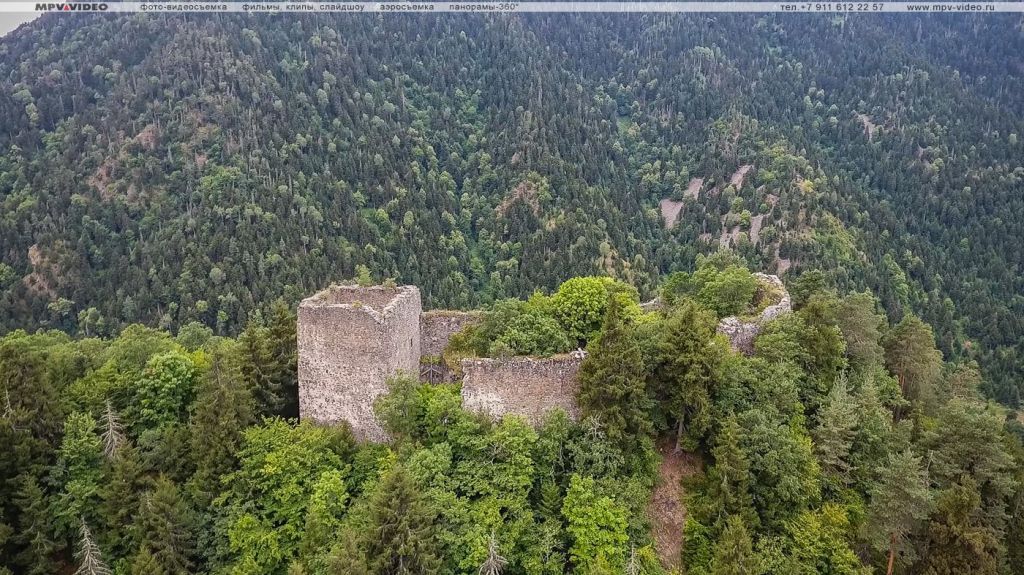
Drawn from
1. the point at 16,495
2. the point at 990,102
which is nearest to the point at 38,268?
the point at 16,495

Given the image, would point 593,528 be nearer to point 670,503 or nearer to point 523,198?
point 670,503

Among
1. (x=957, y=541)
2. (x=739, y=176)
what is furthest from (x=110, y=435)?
(x=739, y=176)

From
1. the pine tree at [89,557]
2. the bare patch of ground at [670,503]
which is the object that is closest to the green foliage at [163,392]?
the pine tree at [89,557]

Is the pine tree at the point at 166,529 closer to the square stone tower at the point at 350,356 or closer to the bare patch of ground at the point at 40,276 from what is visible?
the square stone tower at the point at 350,356

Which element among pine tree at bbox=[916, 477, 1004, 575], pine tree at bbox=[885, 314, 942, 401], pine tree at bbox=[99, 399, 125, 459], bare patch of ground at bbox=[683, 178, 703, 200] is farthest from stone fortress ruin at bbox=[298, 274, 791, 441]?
bare patch of ground at bbox=[683, 178, 703, 200]

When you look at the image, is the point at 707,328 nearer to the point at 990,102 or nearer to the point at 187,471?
the point at 187,471

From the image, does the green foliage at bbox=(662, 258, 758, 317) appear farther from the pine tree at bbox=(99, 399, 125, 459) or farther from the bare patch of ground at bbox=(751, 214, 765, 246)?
the bare patch of ground at bbox=(751, 214, 765, 246)

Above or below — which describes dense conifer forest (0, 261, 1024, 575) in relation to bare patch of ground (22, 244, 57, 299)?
above
